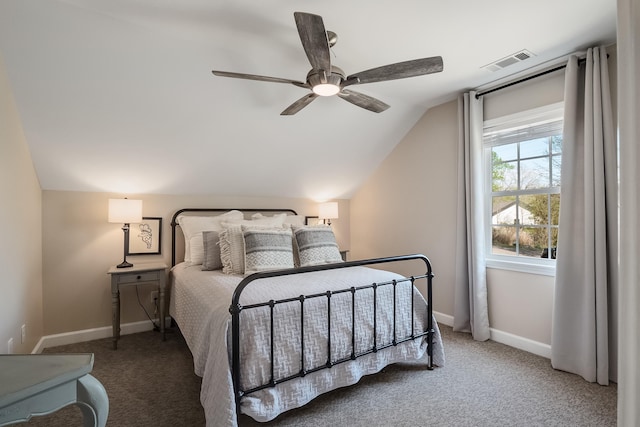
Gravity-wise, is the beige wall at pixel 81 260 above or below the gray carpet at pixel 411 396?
above

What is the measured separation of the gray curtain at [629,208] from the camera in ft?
2.79

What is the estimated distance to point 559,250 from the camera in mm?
2424

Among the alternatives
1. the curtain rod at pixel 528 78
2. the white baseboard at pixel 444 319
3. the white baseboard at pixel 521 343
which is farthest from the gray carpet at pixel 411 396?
the curtain rod at pixel 528 78

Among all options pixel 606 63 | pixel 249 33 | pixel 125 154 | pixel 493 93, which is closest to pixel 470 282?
pixel 493 93

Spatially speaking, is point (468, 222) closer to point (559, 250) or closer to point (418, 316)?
point (559, 250)

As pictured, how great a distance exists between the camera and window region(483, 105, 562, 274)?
8.87ft

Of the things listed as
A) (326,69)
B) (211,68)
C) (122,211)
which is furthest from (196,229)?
(326,69)

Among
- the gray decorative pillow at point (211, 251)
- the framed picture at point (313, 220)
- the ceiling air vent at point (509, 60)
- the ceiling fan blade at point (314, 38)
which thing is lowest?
the gray decorative pillow at point (211, 251)

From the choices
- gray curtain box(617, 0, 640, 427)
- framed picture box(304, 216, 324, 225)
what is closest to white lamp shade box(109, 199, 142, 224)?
framed picture box(304, 216, 324, 225)

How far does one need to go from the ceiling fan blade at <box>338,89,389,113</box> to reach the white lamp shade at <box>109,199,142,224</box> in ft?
6.85

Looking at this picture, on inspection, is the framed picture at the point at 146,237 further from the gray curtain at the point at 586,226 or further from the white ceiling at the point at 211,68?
the gray curtain at the point at 586,226

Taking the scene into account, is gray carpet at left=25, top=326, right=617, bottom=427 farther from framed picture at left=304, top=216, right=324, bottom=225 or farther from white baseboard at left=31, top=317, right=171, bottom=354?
framed picture at left=304, top=216, right=324, bottom=225

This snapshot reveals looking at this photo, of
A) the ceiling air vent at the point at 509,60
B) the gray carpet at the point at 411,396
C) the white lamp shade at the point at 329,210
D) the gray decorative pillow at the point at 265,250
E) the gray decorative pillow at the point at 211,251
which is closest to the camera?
the gray carpet at the point at 411,396

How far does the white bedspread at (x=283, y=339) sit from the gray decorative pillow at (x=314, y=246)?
477 mm
